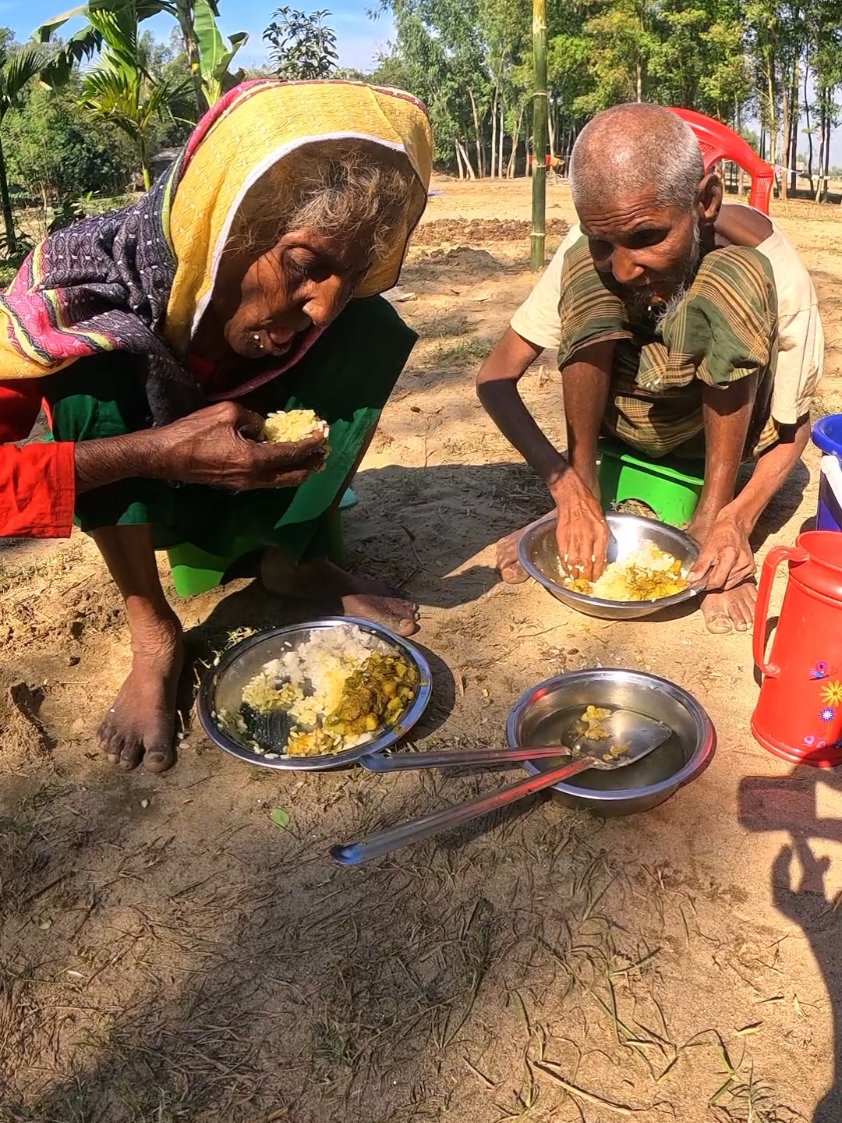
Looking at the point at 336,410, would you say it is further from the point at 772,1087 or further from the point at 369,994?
the point at 772,1087

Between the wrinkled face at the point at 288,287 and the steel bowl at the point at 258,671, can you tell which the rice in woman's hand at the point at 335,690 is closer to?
the steel bowl at the point at 258,671

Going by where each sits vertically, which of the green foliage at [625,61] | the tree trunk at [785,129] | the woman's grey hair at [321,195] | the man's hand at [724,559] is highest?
the green foliage at [625,61]

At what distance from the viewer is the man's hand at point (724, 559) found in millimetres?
2461

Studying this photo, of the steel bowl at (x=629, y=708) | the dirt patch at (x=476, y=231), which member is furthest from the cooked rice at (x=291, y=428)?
the dirt patch at (x=476, y=231)

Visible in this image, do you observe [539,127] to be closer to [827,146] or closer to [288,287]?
[288,287]

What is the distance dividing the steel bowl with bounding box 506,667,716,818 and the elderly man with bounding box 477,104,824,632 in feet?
1.71

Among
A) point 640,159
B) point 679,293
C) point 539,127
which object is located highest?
point 539,127

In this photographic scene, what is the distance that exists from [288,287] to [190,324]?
287mm

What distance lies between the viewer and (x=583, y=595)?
95.7 inches

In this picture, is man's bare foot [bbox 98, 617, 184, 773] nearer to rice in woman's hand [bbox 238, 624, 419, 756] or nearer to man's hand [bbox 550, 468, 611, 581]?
rice in woman's hand [bbox 238, 624, 419, 756]

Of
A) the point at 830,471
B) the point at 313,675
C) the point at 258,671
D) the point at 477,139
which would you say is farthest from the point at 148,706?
the point at 477,139

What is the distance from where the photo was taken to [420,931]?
1.58 meters

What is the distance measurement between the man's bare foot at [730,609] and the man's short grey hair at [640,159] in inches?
45.0

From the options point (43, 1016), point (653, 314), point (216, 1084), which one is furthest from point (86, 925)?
point (653, 314)
